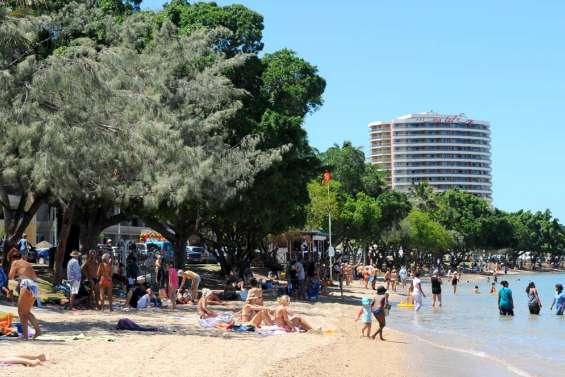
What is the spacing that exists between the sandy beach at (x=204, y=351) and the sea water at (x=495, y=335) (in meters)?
0.81

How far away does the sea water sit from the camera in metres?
19.2

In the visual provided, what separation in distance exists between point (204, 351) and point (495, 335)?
12.8m

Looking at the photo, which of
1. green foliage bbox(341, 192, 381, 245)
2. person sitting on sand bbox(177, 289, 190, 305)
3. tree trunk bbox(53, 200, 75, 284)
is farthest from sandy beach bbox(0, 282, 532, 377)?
green foliage bbox(341, 192, 381, 245)

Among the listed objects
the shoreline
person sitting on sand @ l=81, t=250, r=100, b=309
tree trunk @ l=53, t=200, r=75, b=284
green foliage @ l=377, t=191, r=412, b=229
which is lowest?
the shoreline

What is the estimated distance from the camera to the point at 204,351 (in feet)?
52.1

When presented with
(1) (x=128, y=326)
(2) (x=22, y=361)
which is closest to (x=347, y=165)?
(1) (x=128, y=326)

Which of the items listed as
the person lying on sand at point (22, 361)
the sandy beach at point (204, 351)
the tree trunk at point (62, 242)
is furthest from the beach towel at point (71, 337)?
the tree trunk at point (62, 242)

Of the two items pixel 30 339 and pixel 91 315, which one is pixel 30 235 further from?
pixel 30 339

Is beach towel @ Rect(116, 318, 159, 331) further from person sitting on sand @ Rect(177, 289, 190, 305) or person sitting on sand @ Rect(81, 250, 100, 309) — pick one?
person sitting on sand @ Rect(177, 289, 190, 305)

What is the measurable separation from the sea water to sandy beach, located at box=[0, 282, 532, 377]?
2.65ft

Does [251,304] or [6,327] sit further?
[251,304]

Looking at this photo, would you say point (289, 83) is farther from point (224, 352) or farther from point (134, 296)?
point (224, 352)

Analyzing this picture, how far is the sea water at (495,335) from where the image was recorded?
19.2 meters

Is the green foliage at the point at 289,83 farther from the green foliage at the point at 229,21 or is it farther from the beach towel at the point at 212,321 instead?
the beach towel at the point at 212,321
